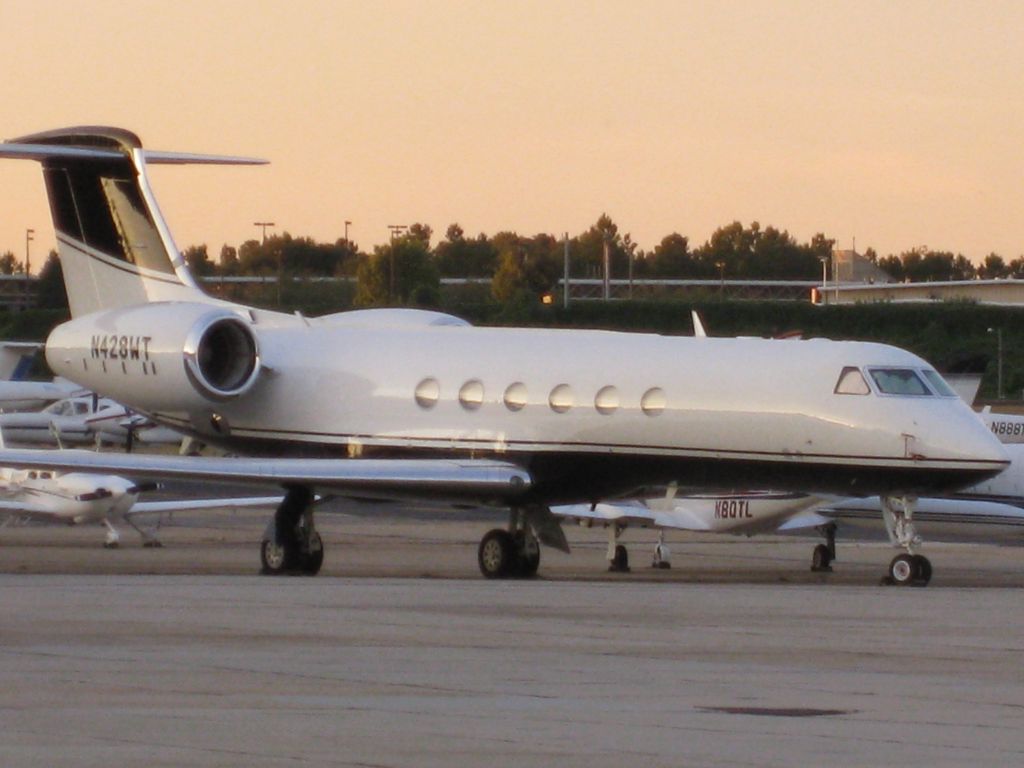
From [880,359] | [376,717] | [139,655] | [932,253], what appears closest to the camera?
[376,717]

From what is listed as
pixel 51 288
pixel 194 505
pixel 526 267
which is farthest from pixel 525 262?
pixel 194 505

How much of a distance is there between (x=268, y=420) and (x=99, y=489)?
6.46 meters

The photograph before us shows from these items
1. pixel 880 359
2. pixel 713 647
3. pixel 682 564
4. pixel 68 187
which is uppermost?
pixel 68 187

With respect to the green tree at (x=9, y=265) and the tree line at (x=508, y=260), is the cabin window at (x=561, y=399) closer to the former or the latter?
the tree line at (x=508, y=260)

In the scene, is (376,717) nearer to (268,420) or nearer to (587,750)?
(587,750)

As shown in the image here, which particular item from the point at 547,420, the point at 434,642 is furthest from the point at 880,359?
the point at 434,642

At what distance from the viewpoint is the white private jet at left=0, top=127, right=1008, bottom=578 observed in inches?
810

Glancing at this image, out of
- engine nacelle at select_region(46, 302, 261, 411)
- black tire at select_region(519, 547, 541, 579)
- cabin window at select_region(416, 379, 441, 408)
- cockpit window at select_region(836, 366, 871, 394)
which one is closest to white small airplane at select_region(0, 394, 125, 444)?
engine nacelle at select_region(46, 302, 261, 411)

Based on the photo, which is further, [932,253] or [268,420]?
[932,253]

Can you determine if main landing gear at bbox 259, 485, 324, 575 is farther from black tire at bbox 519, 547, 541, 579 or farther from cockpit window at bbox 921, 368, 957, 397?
cockpit window at bbox 921, 368, 957, 397

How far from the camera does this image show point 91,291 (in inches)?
1030

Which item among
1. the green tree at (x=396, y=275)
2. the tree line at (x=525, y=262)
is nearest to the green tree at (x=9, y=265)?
the tree line at (x=525, y=262)

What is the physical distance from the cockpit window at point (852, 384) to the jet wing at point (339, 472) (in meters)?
3.64

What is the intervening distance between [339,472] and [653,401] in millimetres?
3498
